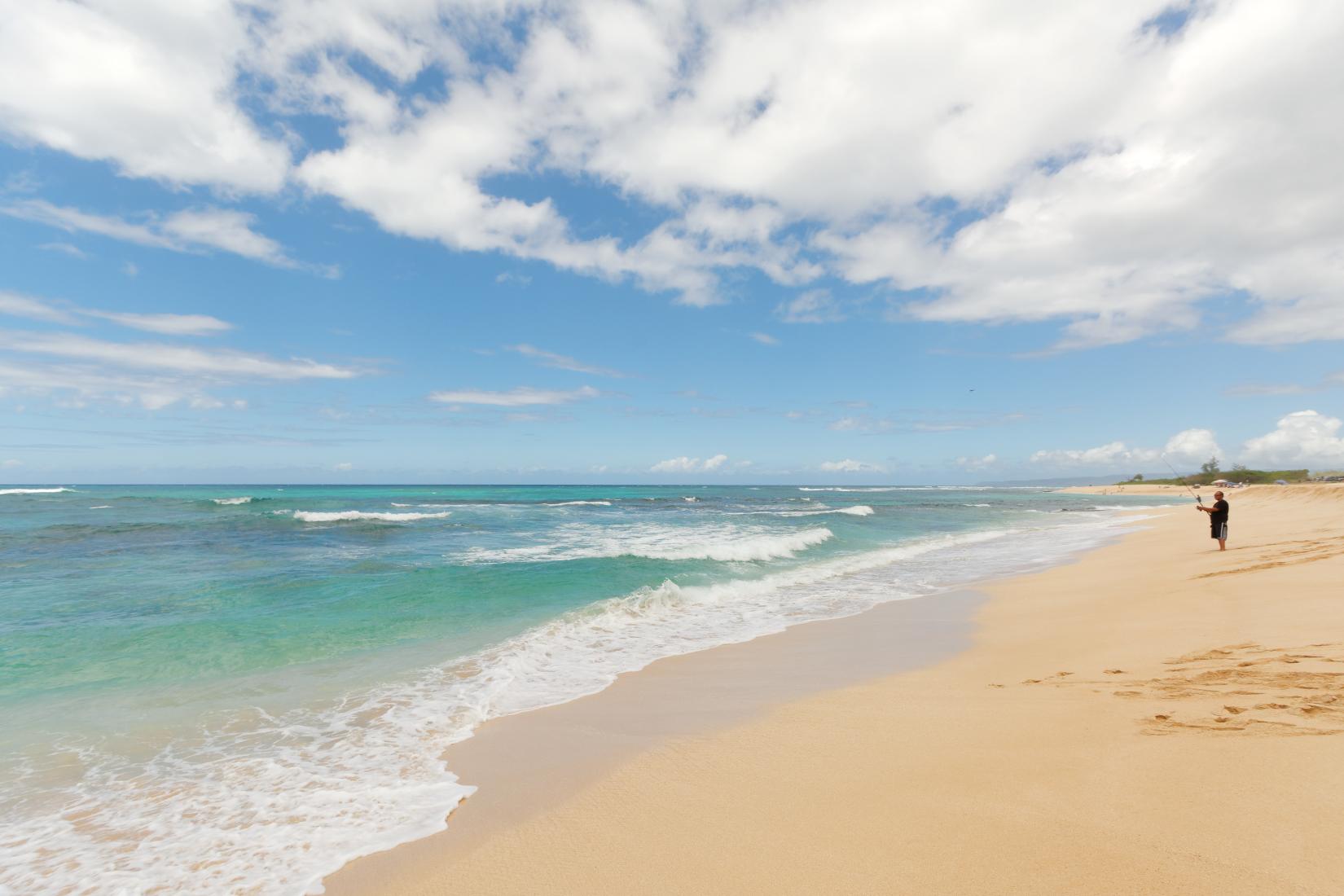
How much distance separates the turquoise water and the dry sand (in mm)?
816

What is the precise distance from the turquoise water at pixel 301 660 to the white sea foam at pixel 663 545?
0.19m

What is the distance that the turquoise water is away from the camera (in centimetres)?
385

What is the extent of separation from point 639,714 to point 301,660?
512cm

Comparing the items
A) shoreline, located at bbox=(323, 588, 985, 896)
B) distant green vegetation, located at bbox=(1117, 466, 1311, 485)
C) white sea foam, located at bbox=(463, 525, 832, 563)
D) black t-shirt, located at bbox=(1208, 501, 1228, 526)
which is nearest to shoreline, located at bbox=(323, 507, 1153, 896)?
shoreline, located at bbox=(323, 588, 985, 896)

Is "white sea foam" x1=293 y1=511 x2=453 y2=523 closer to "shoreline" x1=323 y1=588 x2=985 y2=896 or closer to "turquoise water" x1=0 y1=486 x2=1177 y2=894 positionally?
"turquoise water" x1=0 y1=486 x2=1177 y2=894

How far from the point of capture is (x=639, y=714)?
5.71 m

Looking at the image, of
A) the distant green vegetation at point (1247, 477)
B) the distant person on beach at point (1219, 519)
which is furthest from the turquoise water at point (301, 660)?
the distant green vegetation at point (1247, 477)

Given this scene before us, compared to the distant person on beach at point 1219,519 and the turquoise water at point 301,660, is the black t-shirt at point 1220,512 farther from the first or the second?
the turquoise water at point 301,660

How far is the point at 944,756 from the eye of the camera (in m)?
4.14

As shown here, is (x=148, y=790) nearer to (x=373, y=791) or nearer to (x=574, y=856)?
(x=373, y=791)

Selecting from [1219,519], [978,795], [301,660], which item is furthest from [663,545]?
[978,795]

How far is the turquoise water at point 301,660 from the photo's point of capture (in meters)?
3.85

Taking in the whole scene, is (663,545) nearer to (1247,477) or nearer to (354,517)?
(354,517)

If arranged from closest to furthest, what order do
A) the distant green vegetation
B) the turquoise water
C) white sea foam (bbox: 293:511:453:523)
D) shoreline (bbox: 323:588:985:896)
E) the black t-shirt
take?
shoreline (bbox: 323:588:985:896) < the turquoise water < the black t-shirt < white sea foam (bbox: 293:511:453:523) < the distant green vegetation
